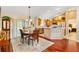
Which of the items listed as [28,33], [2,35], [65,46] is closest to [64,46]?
[65,46]

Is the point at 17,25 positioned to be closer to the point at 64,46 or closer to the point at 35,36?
the point at 35,36

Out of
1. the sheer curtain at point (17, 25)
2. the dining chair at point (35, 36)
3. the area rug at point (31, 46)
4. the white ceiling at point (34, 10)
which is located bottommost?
the area rug at point (31, 46)

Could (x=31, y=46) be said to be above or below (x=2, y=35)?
below

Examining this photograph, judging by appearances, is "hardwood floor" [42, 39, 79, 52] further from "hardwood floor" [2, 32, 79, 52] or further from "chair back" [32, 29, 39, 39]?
"chair back" [32, 29, 39, 39]

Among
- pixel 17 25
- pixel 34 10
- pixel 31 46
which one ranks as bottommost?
pixel 31 46

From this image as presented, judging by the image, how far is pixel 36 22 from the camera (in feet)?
7.21

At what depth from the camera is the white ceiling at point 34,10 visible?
2174 mm

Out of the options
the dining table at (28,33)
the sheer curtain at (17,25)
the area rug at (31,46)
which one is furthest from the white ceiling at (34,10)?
the area rug at (31,46)

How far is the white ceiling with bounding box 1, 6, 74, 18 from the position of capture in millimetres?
2174

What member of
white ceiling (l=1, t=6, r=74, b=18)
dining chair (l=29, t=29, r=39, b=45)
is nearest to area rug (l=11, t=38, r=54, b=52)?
dining chair (l=29, t=29, r=39, b=45)

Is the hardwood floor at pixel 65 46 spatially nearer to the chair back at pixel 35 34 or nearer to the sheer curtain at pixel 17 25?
the chair back at pixel 35 34

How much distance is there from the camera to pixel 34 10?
2.20 metres
